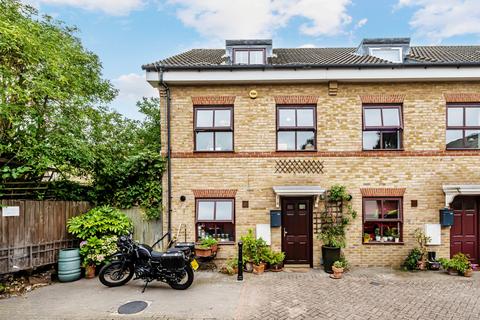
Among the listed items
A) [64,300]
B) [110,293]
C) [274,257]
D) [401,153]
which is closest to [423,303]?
[274,257]

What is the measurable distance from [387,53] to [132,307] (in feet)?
38.8

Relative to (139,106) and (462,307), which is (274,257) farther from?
(139,106)

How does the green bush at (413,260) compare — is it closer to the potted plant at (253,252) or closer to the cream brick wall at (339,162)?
the cream brick wall at (339,162)

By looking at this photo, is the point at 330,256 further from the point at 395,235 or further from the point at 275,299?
the point at 275,299

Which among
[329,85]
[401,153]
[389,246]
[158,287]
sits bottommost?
[158,287]

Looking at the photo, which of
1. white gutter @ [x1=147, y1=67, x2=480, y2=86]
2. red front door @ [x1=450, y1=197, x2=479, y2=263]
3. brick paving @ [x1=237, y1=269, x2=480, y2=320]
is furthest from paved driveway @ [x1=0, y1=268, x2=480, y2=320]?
white gutter @ [x1=147, y1=67, x2=480, y2=86]

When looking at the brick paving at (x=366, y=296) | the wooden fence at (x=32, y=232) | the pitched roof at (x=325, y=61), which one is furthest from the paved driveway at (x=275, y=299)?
the pitched roof at (x=325, y=61)

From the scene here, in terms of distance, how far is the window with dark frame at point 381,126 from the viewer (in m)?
8.80

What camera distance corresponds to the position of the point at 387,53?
10.4 metres

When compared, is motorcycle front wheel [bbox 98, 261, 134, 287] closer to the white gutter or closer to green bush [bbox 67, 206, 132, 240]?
green bush [bbox 67, 206, 132, 240]

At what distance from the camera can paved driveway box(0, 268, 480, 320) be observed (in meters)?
5.47

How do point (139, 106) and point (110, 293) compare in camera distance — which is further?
point (139, 106)

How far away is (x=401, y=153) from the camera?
8703mm

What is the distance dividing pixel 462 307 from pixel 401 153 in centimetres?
450
